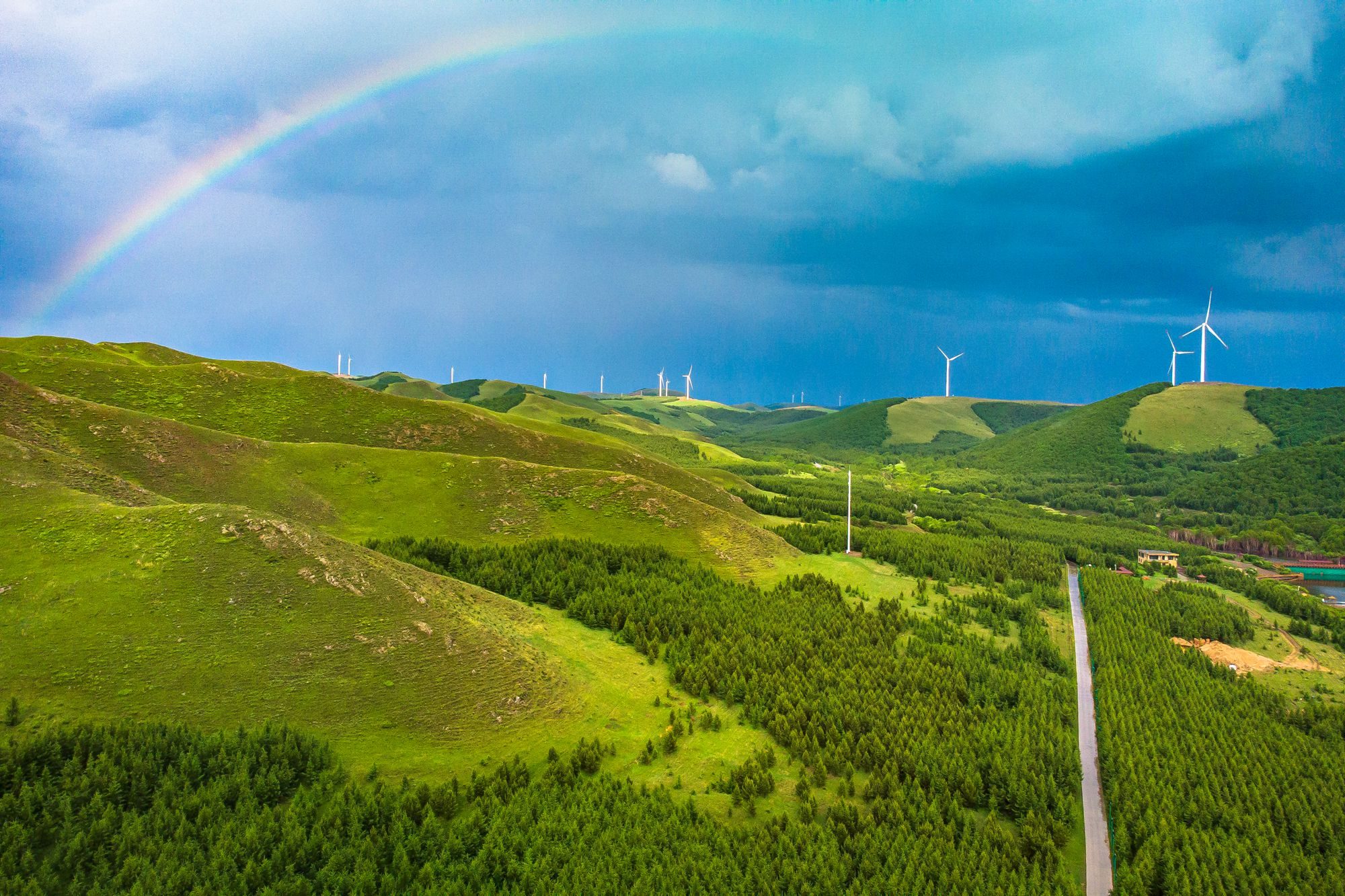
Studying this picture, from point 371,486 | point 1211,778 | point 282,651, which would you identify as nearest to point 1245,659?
point 1211,778

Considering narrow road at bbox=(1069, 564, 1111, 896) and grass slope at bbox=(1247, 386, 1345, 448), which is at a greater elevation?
grass slope at bbox=(1247, 386, 1345, 448)

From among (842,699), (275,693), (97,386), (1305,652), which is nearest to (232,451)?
(97,386)

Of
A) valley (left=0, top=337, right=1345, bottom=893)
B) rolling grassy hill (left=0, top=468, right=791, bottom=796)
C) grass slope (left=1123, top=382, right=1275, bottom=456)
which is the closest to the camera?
valley (left=0, top=337, right=1345, bottom=893)

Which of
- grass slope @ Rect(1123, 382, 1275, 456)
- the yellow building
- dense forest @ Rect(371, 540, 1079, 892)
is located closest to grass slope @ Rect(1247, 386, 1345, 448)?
grass slope @ Rect(1123, 382, 1275, 456)

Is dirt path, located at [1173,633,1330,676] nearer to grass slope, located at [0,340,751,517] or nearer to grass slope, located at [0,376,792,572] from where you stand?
grass slope, located at [0,376,792,572]

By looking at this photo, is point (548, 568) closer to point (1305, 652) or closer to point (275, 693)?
point (275, 693)

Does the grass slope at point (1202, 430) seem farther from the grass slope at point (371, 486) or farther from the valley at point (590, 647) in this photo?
the grass slope at point (371, 486)

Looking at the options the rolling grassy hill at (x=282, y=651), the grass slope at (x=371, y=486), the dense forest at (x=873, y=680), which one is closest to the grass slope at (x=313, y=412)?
the grass slope at (x=371, y=486)
